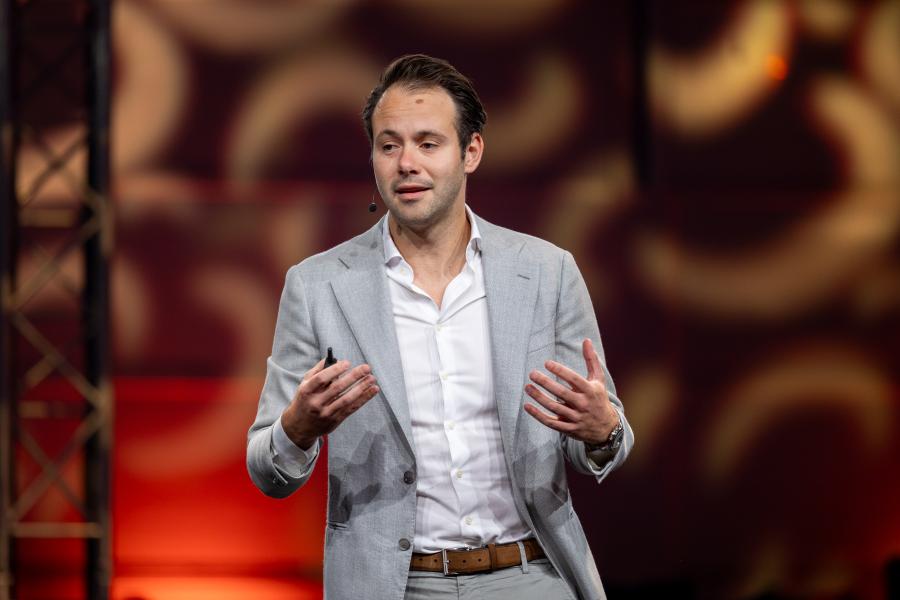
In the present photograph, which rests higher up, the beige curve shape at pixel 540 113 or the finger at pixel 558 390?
the beige curve shape at pixel 540 113

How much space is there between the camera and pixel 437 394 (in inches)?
75.0

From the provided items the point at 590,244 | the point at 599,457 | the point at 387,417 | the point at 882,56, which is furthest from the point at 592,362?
the point at 882,56

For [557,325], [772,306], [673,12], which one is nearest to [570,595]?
[557,325]

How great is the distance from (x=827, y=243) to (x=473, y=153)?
3010 millimetres

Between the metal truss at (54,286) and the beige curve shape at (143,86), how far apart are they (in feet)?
0.62

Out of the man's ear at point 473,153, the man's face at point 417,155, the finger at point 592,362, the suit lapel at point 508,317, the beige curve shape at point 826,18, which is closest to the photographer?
the finger at point 592,362

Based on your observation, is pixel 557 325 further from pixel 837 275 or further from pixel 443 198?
pixel 837 275

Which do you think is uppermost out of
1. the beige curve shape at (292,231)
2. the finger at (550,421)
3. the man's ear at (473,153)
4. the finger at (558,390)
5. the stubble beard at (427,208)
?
the beige curve shape at (292,231)

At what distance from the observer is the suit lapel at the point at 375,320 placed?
1.84m

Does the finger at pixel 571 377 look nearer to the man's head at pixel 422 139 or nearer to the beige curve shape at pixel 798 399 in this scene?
the man's head at pixel 422 139

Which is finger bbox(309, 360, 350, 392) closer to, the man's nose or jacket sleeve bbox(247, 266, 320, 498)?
jacket sleeve bbox(247, 266, 320, 498)

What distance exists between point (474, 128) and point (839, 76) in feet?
10.3

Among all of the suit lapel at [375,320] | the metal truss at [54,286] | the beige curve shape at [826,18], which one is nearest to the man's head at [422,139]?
the suit lapel at [375,320]

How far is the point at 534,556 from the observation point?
1892mm
